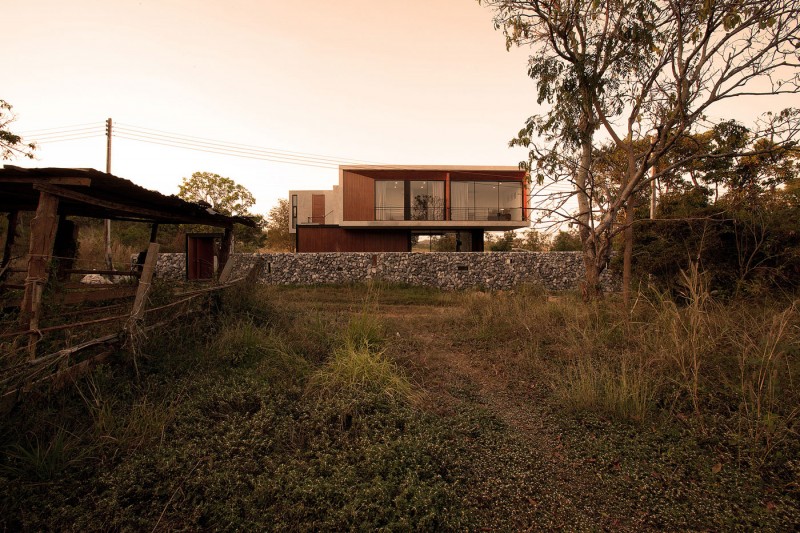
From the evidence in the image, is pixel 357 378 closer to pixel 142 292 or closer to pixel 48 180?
pixel 142 292

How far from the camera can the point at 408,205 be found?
2330cm

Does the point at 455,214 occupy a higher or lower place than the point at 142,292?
higher

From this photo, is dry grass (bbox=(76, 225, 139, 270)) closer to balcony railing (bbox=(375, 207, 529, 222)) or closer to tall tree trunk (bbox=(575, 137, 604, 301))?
balcony railing (bbox=(375, 207, 529, 222))

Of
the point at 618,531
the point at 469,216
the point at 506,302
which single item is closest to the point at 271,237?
the point at 469,216

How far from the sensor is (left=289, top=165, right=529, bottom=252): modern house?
2272 cm

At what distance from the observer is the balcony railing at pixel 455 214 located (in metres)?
23.3

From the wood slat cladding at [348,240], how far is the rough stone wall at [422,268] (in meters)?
6.03

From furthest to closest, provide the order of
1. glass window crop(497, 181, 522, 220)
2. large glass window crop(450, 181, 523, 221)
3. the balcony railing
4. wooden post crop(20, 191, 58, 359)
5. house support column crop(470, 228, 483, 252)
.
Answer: house support column crop(470, 228, 483, 252) < glass window crop(497, 181, 522, 220) < large glass window crop(450, 181, 523, 221) < the balcony railing < wooden post crop(20, 191, 58, 359)

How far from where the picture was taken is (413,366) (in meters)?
5.11

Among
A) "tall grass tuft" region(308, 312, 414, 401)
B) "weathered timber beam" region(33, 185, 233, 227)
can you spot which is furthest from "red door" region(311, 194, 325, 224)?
A: "tall grass tuft" region(308, 312, 414, 401)

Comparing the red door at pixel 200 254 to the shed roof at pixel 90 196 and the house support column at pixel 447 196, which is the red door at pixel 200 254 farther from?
the house support column at pixel 447 196

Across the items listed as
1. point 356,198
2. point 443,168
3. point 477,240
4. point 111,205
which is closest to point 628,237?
point 111,205

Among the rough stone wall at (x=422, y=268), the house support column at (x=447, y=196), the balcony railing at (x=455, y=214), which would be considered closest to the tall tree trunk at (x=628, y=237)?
the rough stone wall at (x=422, y=268)

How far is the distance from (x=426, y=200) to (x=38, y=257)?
2100 centimetres
